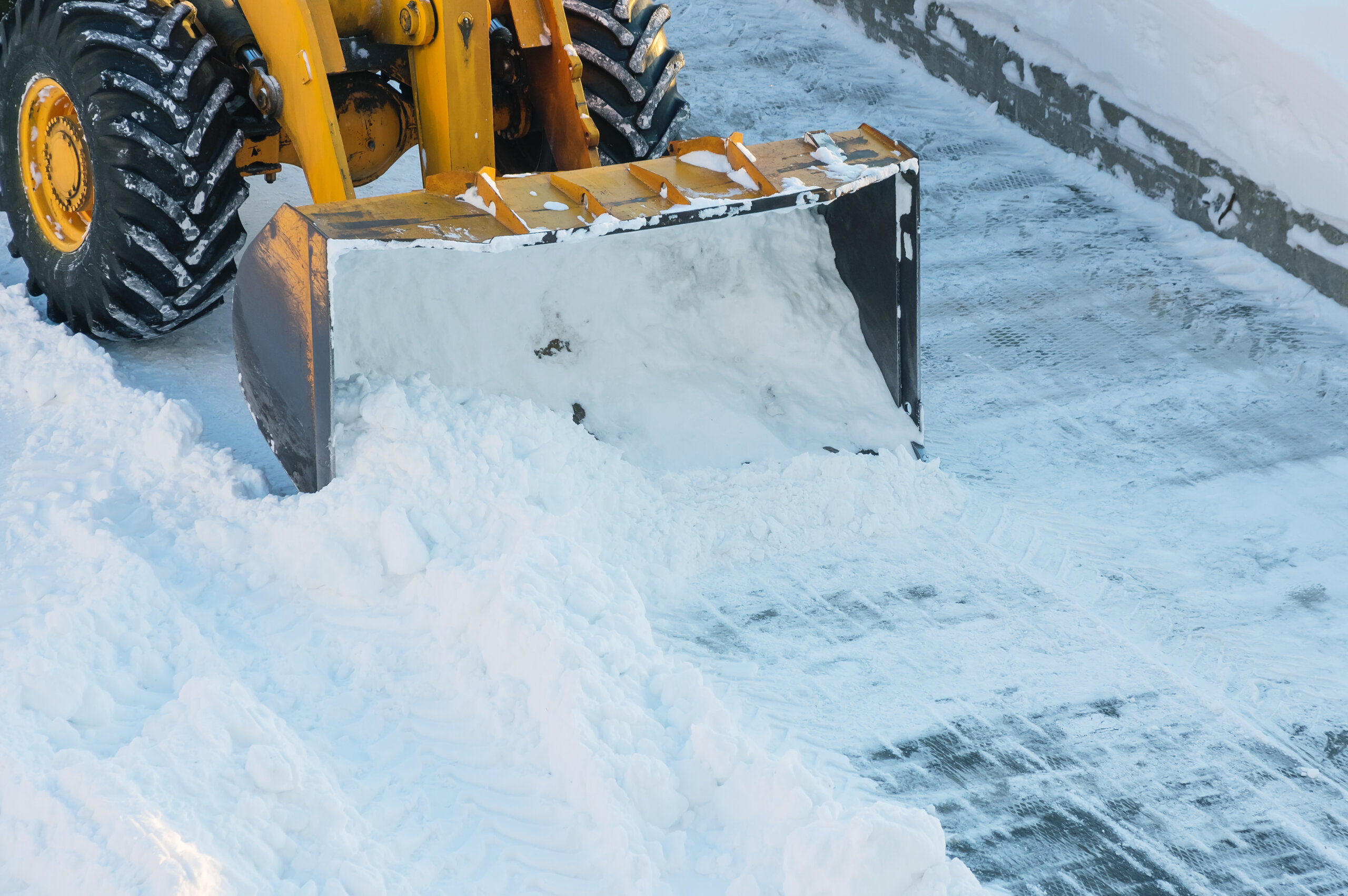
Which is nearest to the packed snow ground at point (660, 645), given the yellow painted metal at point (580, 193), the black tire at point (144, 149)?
the black tire at point (144, 149)

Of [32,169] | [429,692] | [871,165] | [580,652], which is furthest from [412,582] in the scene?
[32,169]

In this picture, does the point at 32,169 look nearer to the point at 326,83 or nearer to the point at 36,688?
the point at 326,83

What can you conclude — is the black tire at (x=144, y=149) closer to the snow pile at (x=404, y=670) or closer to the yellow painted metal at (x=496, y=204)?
the snow pile at (x=404, y=670)

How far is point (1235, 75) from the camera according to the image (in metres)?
5.68

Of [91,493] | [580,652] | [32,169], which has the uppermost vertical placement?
[32,169]

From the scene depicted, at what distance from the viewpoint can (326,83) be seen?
3.75 m

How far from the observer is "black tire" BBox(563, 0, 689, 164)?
173 inches

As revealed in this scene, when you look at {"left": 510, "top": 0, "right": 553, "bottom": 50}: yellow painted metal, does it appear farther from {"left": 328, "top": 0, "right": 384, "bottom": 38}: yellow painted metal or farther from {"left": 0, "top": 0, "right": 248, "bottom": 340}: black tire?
{"left": 0, "top": 0, "right": 248, "bottom": 340}: black tire

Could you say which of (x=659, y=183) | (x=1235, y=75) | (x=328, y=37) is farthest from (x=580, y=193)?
(x=1235, y=75)

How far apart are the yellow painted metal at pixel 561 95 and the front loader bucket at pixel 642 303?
328 mm

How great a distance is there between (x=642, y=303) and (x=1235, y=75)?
124 inches

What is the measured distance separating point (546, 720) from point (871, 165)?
1958 millimetres

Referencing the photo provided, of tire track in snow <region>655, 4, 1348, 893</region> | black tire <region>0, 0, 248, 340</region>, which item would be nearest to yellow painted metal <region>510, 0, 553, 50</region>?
black tire <region>0, 0, 248, 340</region>

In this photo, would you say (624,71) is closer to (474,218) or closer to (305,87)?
(305,87)
